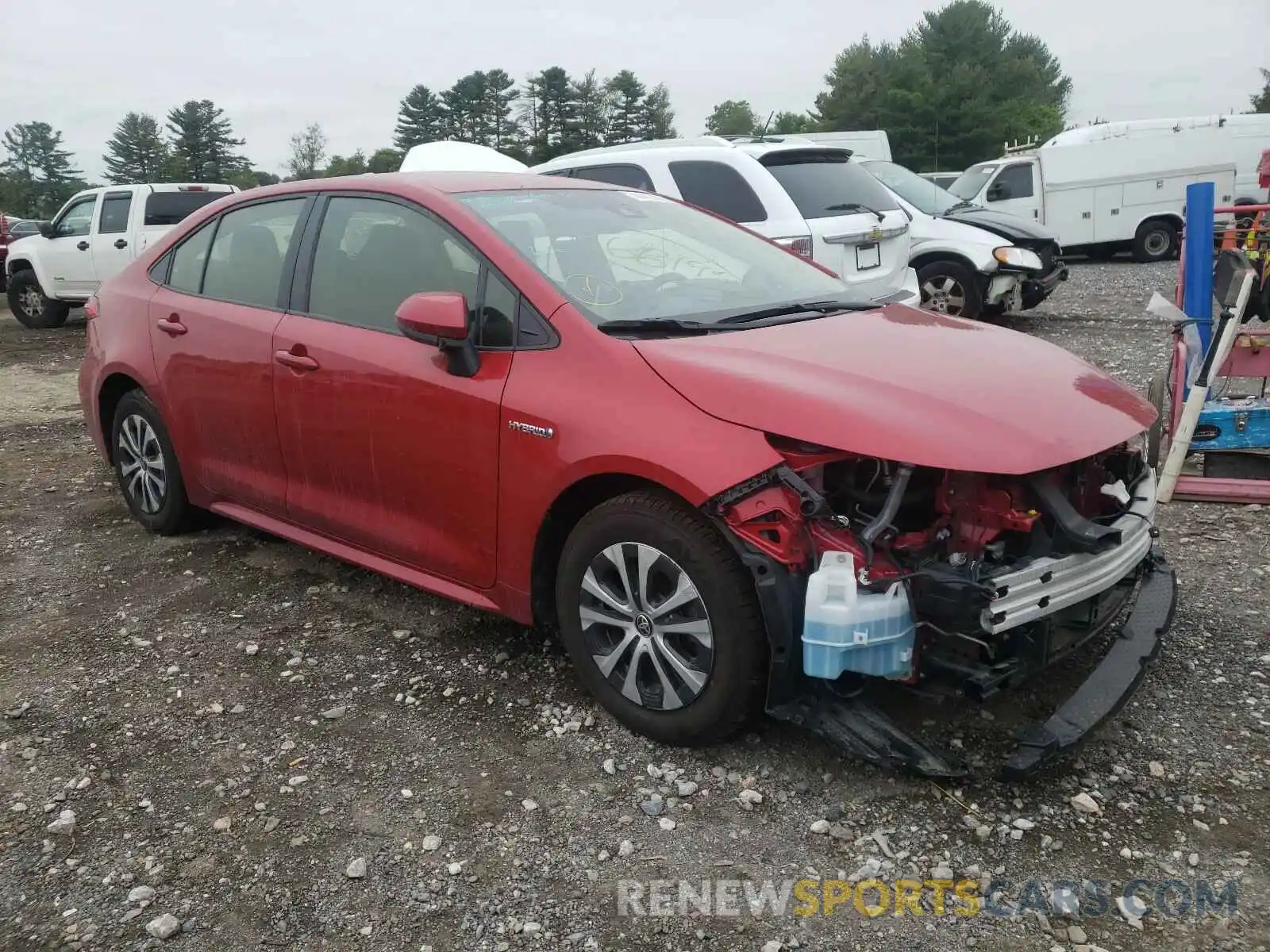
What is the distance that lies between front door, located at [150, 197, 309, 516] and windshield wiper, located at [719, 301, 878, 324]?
6.19ft

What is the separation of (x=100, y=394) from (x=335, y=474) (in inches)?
79.6

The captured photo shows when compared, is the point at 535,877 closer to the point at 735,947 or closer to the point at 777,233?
the point at 735,947

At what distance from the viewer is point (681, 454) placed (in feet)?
9.00

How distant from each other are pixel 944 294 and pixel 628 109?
6850 cm

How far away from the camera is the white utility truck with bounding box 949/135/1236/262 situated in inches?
653

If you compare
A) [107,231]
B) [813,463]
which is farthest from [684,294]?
[107,231]

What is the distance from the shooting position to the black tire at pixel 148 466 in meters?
4.76

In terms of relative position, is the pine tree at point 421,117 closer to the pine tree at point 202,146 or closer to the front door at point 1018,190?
the pine tree at point 202,146

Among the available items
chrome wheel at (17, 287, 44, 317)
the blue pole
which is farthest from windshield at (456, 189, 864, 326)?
chrome wheel at (17, 287, 44, 317)

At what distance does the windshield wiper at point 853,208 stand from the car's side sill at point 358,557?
5416 millimetres

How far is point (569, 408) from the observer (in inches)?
118

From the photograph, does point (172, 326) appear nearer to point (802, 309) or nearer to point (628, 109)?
point (802, 309)

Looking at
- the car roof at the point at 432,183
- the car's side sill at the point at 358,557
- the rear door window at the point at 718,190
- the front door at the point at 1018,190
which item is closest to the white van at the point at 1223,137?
the front door at the point at 1018,190

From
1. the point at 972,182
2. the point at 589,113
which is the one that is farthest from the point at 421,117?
the point at 972,182
